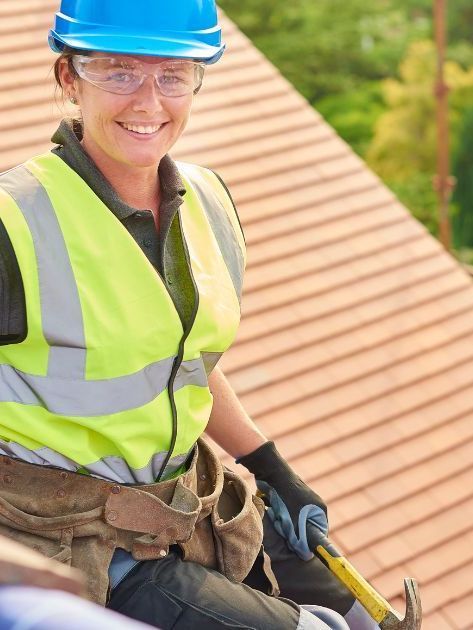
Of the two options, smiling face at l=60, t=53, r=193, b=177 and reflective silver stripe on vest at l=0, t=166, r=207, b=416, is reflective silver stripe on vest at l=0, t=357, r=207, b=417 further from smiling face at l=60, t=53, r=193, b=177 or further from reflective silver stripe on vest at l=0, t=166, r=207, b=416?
smiling face at l=60, t=53, r=193, b=177

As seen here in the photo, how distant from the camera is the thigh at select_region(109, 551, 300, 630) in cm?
229

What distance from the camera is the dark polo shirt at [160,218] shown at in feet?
7.73

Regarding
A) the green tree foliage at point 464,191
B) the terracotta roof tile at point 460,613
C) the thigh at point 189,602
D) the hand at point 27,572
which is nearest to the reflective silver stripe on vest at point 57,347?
the thigh at point 189,602

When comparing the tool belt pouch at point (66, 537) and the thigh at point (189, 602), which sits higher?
the tool belt pouch at point (66, 537)

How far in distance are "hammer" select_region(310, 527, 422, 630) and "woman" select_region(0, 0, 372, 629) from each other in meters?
0.15

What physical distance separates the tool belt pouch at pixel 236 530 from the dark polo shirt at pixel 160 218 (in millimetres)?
491

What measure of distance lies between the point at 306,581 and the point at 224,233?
0.87m

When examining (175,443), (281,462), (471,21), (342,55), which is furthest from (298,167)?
(471,21)

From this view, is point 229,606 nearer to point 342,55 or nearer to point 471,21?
point 342,55

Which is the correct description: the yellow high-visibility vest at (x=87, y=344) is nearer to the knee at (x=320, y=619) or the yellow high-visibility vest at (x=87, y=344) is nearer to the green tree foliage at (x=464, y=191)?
the knee at (x=320, y=619)

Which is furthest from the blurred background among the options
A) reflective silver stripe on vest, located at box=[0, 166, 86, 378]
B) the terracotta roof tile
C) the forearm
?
reflective silver stripe on vest, located at box=[0, 166, 86, 378]

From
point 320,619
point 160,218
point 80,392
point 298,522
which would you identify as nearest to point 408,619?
point 320,619

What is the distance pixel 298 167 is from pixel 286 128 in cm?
28

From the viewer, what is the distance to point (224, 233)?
8.82ft
